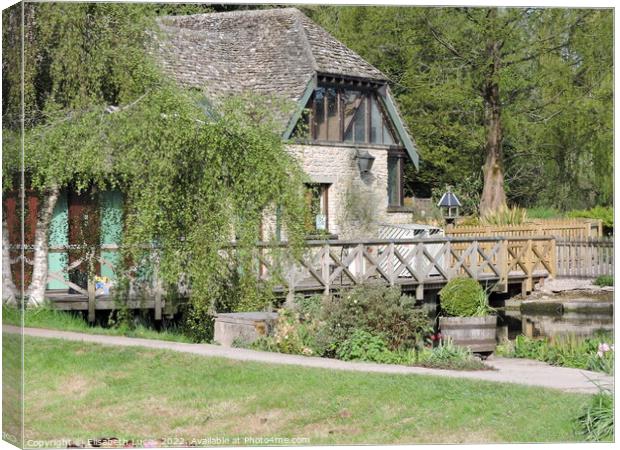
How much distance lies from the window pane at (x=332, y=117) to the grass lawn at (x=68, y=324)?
298 centimetres

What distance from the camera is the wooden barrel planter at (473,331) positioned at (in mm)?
15594

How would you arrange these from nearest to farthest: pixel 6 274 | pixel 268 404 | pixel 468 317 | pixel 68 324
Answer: pixel 6 274, pixel 268 404, pixel 68 324, pixel 468 317

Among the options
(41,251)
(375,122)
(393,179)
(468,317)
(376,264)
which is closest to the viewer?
(41,251)

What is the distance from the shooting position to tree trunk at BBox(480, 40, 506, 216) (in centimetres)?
1394

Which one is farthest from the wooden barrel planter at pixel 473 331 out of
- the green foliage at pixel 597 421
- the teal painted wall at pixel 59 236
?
the teal painted wall at pixel 59 236

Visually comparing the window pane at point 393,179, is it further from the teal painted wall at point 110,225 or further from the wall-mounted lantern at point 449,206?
A: the teal painted wall at point 110,225

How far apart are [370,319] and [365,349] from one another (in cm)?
39

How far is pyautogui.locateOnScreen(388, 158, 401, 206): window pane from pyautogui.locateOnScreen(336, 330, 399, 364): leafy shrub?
5.61 ft

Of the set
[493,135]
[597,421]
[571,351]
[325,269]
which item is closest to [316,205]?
[325,269]

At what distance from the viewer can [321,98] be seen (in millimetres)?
14180

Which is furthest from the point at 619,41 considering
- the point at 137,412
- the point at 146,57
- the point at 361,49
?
the point at 137,412

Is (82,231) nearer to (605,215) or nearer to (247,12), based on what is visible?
(247,12)

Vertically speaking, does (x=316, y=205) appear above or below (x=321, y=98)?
below

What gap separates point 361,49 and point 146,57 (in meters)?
2.33
